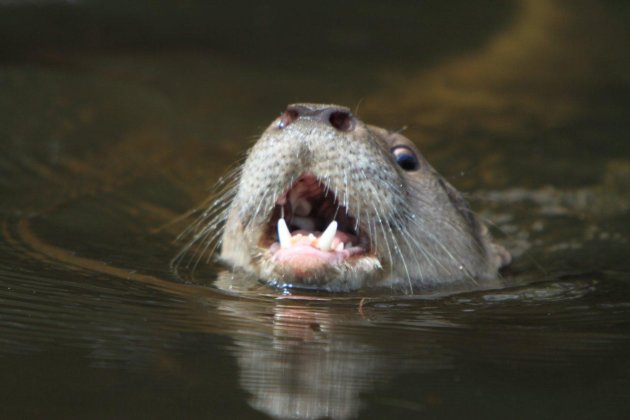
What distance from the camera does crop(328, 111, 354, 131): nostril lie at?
4.23 m

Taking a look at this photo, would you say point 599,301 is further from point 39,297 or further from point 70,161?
point 70,161

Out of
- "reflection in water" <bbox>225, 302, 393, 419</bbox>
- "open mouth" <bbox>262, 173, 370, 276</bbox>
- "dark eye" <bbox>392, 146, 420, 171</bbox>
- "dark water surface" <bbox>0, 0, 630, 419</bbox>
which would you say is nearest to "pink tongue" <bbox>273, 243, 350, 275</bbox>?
"open mouth" <bbox>262, 173, 370, 276</bbox>

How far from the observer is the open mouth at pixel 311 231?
13.5 ft

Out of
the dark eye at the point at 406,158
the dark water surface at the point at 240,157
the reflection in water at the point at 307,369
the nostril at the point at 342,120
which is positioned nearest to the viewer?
the reflection in water at the point at 307,369

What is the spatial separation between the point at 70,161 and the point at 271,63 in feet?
10.4

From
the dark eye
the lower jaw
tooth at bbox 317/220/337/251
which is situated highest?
the dark eye

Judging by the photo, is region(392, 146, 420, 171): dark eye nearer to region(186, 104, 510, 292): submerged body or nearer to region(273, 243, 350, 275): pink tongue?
region(186, 104, 510, 292): submerged body

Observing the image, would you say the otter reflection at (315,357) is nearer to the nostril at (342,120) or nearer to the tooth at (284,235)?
the tooth at (284,235)

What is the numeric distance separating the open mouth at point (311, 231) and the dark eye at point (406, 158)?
556mm

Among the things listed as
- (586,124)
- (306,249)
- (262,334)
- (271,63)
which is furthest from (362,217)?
(271,63)

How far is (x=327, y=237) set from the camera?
413 centimetres

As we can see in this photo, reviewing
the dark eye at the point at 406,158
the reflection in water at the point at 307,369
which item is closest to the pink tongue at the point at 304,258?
the reflection in water at the point at 307,369

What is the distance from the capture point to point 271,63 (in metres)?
10.1

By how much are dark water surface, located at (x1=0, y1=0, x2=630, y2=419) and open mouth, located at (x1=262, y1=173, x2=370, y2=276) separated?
0.51 ft
